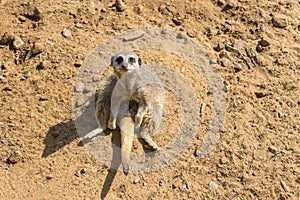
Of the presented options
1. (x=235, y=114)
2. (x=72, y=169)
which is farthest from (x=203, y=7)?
(x=72, y=169)

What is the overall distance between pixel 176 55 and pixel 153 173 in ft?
3.47

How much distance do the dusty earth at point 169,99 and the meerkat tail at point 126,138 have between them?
4.1 inches

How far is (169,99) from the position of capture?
3.87 m

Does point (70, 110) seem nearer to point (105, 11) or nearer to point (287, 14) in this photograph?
point (105, 11)

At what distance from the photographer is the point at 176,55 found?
4125 millimetres

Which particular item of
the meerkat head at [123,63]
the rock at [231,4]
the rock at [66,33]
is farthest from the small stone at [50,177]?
the rock at [231,4]

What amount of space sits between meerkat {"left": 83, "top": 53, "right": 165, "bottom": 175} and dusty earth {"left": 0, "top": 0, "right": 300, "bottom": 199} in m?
0.11

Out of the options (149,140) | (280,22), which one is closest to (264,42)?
(280,22)

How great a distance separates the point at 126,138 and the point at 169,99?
0.52 metres

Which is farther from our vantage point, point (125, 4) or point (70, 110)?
point (125, 4)

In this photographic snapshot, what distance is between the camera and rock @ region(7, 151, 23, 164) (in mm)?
3623

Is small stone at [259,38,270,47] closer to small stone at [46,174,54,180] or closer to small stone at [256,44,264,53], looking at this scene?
small stone at [256,44,264,53]

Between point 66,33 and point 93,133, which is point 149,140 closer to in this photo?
point 93,133

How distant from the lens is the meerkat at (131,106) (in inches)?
140
